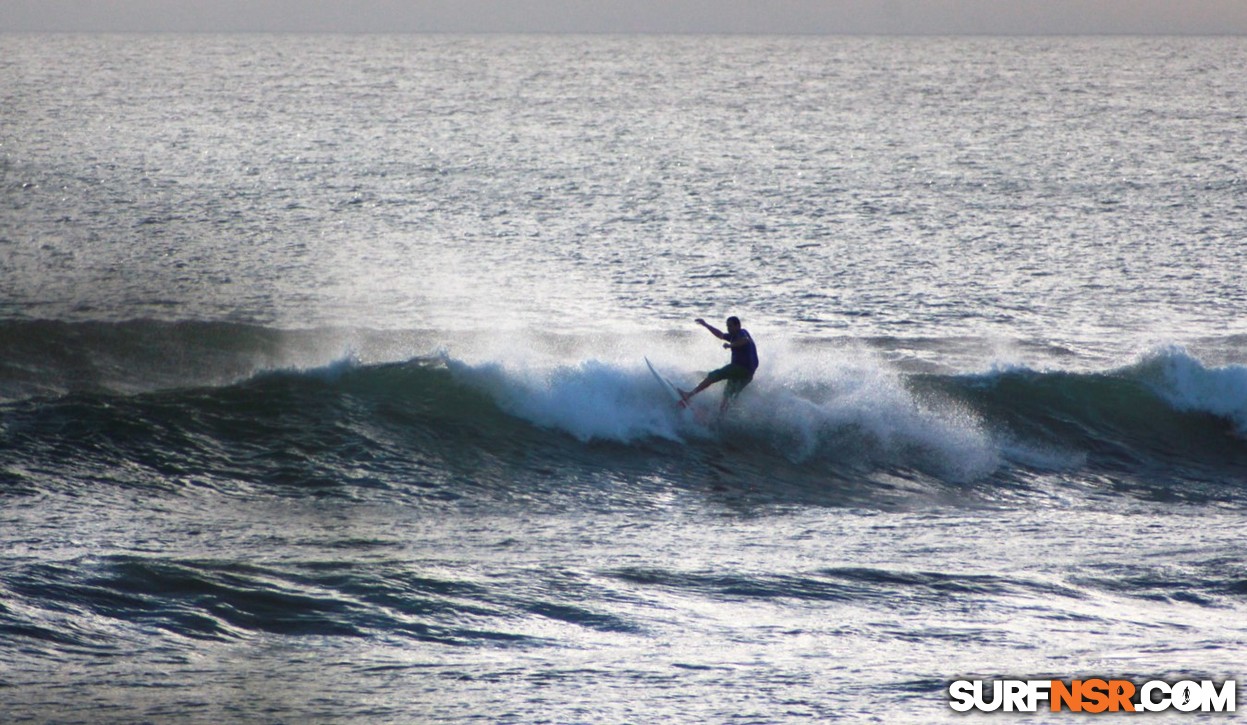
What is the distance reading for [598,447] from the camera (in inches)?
617

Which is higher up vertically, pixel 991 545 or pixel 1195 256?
pixel 1195 256

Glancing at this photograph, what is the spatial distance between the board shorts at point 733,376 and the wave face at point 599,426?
509 mm

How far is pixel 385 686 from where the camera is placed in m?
8.09

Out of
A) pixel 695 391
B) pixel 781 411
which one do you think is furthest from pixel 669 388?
pixel 781 411

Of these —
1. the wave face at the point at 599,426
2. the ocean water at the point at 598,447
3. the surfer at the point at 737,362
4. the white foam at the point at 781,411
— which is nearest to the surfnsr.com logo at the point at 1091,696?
the ocean water at the point at 598,447

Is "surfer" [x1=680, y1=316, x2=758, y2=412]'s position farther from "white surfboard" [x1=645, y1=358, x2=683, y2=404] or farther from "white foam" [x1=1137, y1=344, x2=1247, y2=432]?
"white foam" [x1=1137, y1=344, x2=1247, y2=432]

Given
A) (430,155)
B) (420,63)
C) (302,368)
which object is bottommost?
(302,368)

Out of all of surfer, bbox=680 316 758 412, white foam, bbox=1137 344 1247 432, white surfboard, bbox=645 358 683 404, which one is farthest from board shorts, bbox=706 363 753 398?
white foam, bbox=1137 344 1247 432

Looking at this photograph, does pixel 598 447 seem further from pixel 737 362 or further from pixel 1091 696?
pixel 1091 696

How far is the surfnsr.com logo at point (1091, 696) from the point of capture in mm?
7852

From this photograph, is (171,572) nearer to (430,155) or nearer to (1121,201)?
(1121,201)

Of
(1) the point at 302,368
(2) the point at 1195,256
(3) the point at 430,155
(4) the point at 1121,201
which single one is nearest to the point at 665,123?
(3) the point at 430,155

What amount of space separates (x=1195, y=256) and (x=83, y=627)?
92.9 feet

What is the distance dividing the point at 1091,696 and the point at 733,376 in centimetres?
830
